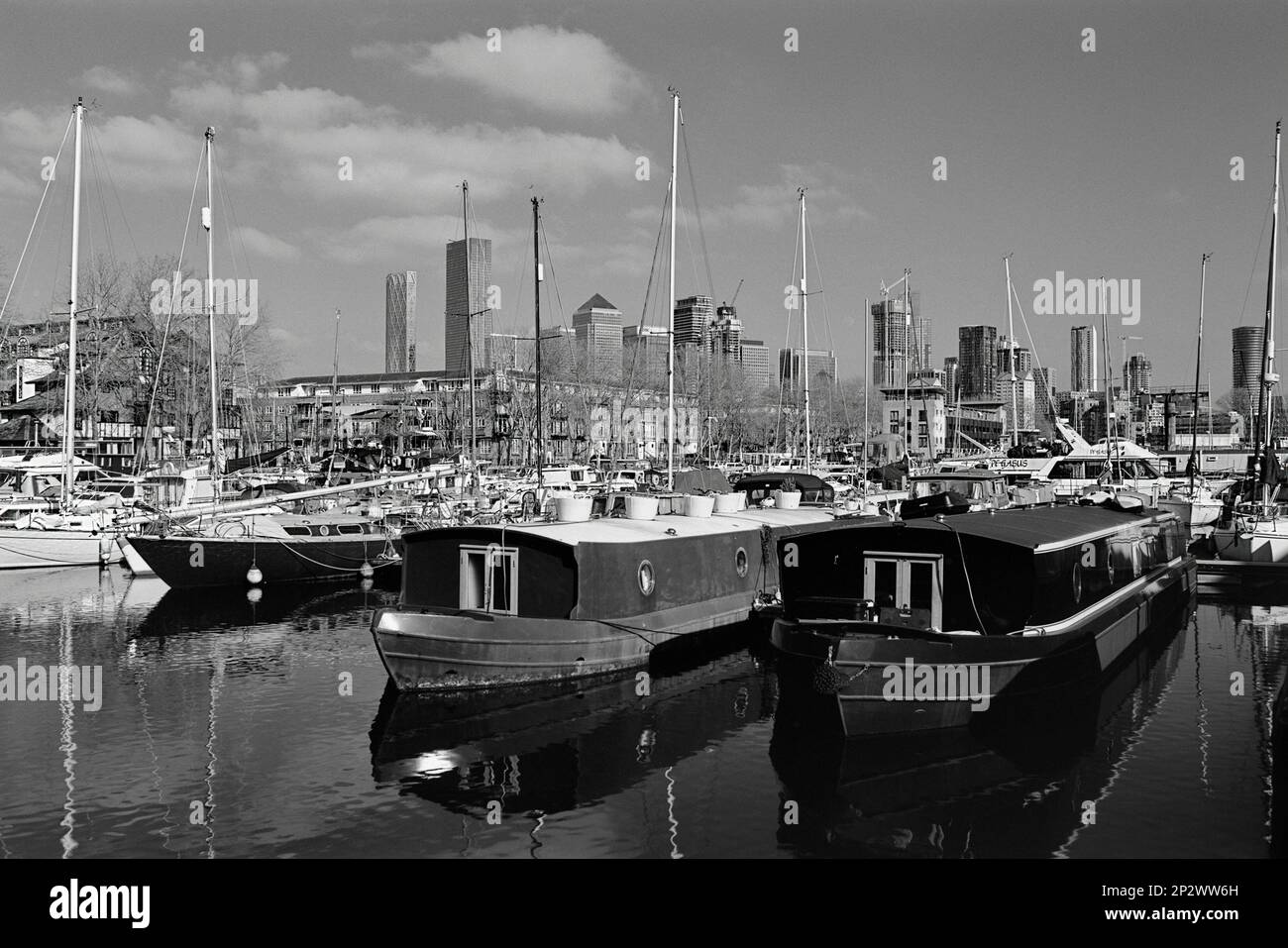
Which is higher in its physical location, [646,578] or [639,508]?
[639,508]

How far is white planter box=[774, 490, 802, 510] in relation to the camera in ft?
117

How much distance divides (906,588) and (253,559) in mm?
28949

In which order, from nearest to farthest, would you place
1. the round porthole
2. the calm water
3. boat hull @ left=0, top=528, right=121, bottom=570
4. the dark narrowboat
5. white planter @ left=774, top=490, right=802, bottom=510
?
1. the calm water
2. the dark narrowboat
3. the round porthole
4. white planter @ left=774, top=490, right=802, bottom=510
5. boat hull @ left=0, top=528, right=121, bottom=570

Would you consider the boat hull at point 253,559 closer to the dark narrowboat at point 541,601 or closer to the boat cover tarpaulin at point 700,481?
the boat cover tarpaulin at point 700,481

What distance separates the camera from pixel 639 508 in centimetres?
2911

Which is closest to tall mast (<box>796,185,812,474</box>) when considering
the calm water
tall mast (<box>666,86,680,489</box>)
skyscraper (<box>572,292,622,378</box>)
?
tall mast (<box>666,86,680,489</box>)

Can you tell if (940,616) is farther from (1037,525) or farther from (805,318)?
(805,318)

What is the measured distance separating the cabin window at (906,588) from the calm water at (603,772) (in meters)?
2.64

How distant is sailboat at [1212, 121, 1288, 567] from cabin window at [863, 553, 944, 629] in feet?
90.5

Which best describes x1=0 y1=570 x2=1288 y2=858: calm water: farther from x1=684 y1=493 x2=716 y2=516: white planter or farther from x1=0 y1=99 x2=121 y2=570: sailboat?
x1=0 y1=99 x2=121 y2=570: sailboat

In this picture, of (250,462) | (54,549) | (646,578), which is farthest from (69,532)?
(646,578)

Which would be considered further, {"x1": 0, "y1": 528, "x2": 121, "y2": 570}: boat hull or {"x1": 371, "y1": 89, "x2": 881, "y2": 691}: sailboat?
{"x1": 0, "y1": 528, "x2": 121, "y2": 570}: boat hull
